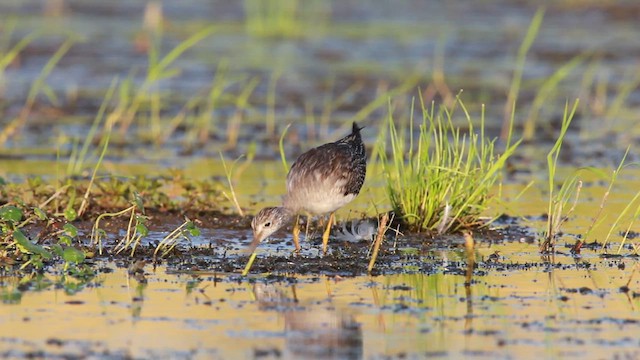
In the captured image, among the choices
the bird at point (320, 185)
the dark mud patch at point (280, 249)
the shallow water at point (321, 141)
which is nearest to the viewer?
the shallow water at point (321, 141)

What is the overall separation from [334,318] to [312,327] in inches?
9.1

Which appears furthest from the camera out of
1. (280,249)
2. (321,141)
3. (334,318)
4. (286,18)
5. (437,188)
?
(286,18)

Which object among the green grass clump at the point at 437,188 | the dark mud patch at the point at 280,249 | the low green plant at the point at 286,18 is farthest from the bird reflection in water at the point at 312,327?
the low green plant at the point at 286,18

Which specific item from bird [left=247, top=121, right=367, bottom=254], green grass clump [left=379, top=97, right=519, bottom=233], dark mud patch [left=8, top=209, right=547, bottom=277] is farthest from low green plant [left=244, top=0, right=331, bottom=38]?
bird [left=247, top=121, right=367, bottom=254]

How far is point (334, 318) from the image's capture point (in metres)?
6.71

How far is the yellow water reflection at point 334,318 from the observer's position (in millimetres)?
6086

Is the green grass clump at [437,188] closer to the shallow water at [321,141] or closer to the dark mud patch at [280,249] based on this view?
the dark mud patch at [280,249]

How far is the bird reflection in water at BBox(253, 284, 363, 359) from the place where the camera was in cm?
605

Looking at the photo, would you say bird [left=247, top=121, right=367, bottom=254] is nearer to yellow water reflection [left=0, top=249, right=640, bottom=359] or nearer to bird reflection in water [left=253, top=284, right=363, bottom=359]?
yellow water reflection [left=0, top=249, right=640, bottom=359]

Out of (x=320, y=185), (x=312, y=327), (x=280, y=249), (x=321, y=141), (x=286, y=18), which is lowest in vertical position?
(x=312, y=327)

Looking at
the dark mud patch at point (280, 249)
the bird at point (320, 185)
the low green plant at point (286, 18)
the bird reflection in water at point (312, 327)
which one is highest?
the low green plant at point (286, 18)

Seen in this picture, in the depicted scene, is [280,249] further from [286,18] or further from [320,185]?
[286,18]

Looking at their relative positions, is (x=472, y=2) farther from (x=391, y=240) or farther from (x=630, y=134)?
(x=391, y=240)

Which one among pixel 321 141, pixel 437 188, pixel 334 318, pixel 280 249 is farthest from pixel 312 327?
pixel 321 141
